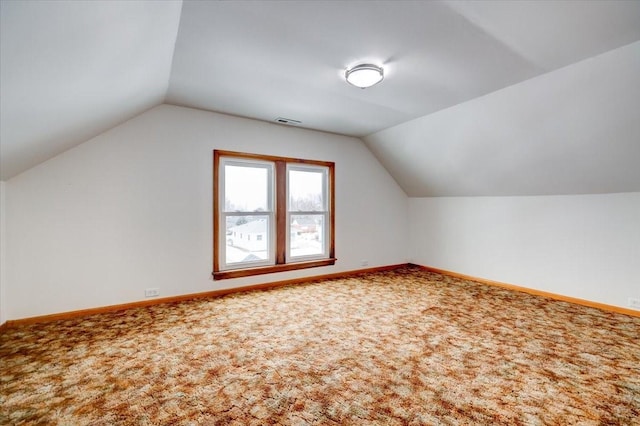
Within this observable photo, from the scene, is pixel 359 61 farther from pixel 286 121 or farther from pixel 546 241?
pixel 546 241

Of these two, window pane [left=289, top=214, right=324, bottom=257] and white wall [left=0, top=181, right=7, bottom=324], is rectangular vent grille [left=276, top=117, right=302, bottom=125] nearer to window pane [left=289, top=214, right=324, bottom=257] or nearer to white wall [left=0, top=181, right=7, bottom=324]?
window pane [left=289, top=214, right=324, bottom=257]

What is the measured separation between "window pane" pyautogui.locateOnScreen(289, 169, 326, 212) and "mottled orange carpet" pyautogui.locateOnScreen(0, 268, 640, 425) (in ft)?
6.15

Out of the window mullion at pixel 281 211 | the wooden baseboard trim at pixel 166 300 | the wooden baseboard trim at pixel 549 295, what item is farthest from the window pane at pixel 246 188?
the wooden baseboard trim at pixel 549 295

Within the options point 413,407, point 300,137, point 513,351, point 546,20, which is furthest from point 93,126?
point 513,351

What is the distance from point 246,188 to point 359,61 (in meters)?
2.60

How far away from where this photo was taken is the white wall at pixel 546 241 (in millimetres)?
3516

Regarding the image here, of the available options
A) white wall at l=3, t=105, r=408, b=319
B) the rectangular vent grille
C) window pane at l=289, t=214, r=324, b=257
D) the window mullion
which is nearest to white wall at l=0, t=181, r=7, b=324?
white wall at l=3, t=105, r=408, b=319

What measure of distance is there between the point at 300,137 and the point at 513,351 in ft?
13.1

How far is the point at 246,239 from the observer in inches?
178

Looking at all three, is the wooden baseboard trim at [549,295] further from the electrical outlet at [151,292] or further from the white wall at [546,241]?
the electrical outlet at [151,292]

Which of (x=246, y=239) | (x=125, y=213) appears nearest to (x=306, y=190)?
(x=246, y=239)

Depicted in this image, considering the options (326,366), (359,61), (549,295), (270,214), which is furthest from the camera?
(270,214)

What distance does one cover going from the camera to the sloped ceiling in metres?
1.81

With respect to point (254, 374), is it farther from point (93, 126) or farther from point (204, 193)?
point (93, 126)
